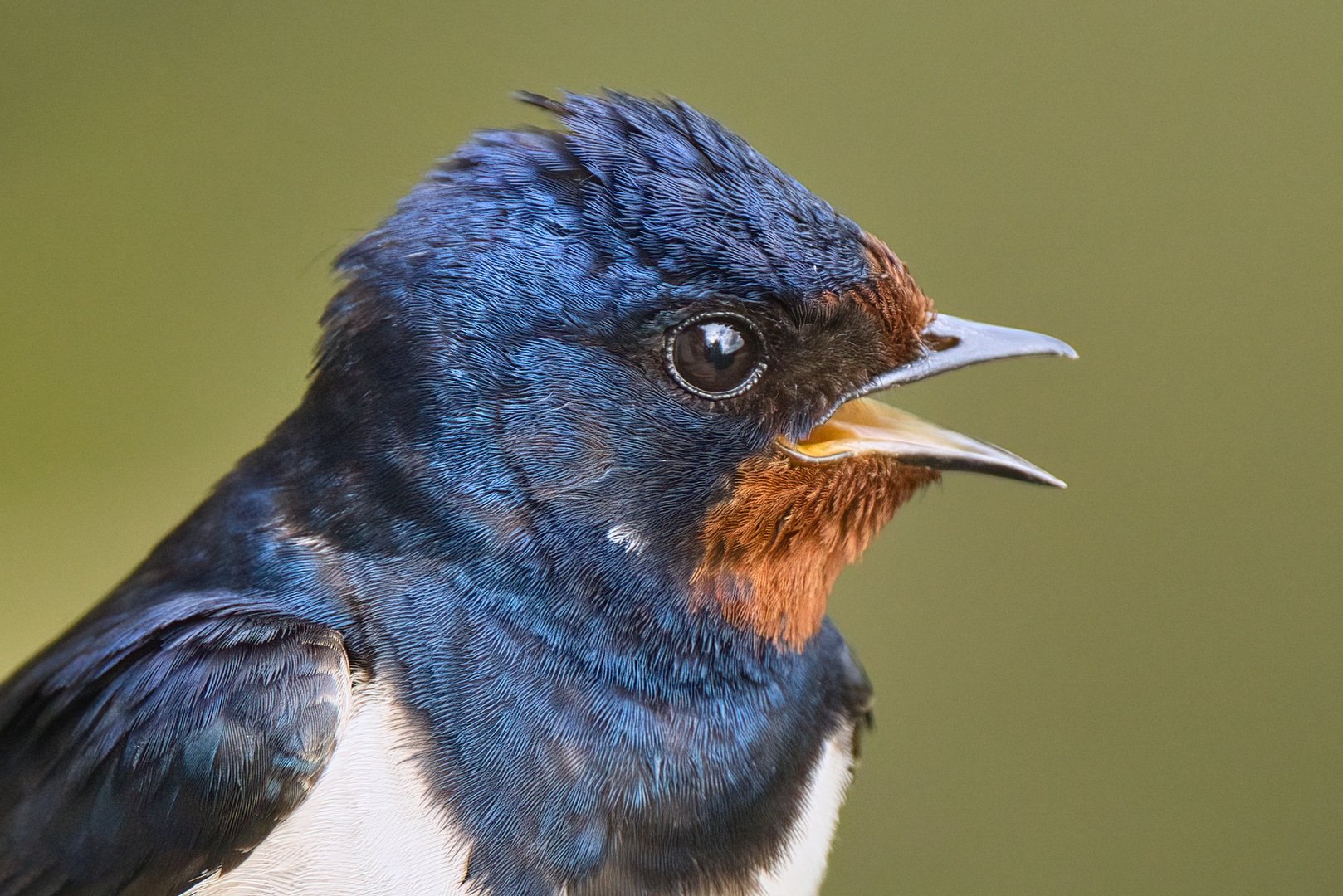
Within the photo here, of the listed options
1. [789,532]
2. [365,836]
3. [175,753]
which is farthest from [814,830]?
[175,753]

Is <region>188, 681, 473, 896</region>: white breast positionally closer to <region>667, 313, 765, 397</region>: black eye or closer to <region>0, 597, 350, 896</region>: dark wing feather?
<region>0, 597, 350, 896</region>: dark wing feather

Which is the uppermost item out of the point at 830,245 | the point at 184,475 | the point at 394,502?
the point at 830,245

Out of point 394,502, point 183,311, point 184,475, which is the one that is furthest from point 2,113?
point 394,502

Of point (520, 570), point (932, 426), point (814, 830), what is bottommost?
point (814, 830)

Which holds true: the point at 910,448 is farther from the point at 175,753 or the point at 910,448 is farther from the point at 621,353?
the point at 175,753

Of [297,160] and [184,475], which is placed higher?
[297,160]

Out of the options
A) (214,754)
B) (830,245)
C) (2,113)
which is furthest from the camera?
(2,113)

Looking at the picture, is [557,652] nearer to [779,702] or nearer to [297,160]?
[779,702]
